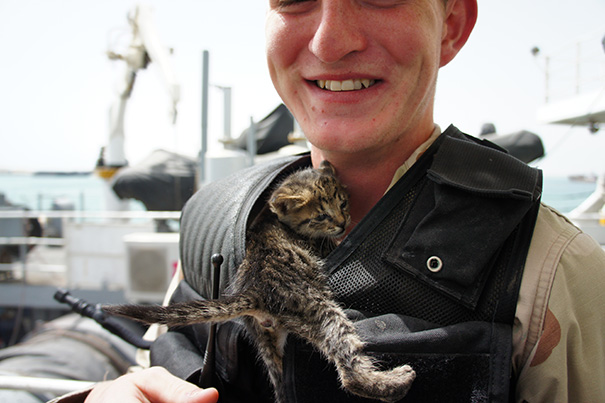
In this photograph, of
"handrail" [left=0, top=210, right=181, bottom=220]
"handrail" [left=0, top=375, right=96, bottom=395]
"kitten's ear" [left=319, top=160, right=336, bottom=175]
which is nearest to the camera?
"kitten's ear" [left=319, top=160, right=336, bottom=175]

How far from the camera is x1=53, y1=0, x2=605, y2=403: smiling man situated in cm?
123

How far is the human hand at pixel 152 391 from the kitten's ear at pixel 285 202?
867 mm

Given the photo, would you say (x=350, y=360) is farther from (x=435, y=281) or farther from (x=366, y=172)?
(x=366, y=172)

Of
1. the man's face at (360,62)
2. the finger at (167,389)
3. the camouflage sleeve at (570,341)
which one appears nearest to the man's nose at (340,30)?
the man's face at (360,62)

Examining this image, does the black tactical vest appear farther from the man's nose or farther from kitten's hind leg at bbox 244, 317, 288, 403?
the man's nose

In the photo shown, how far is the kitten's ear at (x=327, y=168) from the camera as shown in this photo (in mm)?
1898

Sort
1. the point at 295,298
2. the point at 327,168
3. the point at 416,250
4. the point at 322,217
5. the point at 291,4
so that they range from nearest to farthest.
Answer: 1. the point at 416,250
2. the point at 291,4
3. the point at 295,298
4. the point at 327,168
5. the point at 322,217

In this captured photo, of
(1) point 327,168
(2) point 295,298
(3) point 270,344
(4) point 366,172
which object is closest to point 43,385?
(3) point 270,344

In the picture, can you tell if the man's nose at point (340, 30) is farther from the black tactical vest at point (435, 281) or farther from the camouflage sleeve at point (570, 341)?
the camouflage sleeve at point (570, 341)

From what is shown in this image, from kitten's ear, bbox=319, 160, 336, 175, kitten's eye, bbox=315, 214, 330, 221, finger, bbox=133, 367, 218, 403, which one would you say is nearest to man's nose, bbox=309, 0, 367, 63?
kitten's ear, bbox=319, 160, 336, 175

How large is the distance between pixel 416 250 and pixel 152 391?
1.15m

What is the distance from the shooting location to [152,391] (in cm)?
151

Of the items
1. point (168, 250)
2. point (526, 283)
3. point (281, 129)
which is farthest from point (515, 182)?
point (281, 129)

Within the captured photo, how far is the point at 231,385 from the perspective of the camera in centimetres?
161
